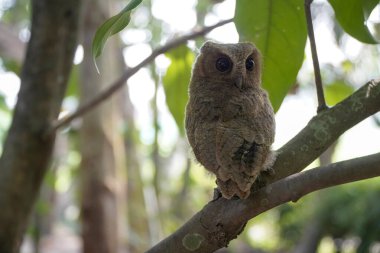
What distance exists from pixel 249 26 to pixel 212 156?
0.25m

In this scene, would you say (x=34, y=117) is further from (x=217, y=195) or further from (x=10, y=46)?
(x=10, y=46)

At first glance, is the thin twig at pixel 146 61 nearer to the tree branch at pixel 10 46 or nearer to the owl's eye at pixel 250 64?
the owl's eye at pixel 250 64

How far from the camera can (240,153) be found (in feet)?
2.03

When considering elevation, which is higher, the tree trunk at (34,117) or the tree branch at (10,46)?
the tree branch at (10,46)

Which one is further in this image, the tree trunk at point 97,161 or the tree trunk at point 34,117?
the tree trunk at point 97,161

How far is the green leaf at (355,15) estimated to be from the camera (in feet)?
2.15

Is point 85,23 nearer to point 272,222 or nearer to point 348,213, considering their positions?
point 348,213

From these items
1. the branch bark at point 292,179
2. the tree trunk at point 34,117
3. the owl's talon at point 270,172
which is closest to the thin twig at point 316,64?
the branch bark at point 292,179

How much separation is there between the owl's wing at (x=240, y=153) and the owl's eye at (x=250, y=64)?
0.11 metres

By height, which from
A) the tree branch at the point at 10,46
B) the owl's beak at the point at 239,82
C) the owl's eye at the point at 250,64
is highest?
the tree branch at the point at 10,46

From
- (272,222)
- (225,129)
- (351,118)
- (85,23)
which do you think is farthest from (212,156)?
(272,222)

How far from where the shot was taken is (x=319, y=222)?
3172 millimetres

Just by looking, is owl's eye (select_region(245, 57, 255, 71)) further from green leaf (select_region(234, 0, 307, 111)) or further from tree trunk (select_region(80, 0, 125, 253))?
tree trunk (select_region(80, 0, 125, 253))

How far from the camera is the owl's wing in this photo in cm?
60
